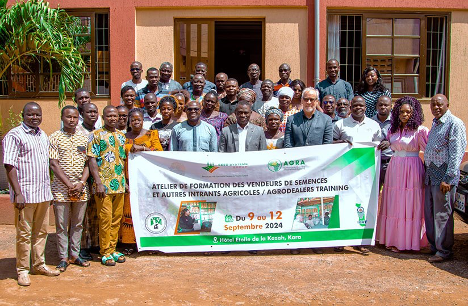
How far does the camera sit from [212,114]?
6.89 m

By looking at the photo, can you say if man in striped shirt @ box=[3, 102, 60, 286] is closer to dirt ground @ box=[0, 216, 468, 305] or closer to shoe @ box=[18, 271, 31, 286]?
shoe @ box=[18, 271, 31, 286]

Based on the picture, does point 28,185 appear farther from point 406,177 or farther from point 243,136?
point 406,177

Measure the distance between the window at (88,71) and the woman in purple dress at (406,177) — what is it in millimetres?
5878

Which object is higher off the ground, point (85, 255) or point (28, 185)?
point (28, 185)

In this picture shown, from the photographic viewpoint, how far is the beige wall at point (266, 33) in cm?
965

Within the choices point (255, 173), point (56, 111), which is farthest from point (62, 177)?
point (56, 111)

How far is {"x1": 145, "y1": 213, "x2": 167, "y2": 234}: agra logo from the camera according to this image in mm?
6031

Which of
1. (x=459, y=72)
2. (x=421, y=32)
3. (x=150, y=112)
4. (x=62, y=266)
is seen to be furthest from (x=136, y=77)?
(x=459, y=72)

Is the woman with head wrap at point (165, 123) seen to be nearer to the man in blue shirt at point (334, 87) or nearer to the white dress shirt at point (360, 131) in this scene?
the white dress shirt at point (360, 131)

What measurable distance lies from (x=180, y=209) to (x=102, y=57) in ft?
16.3

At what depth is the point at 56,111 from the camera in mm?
9797

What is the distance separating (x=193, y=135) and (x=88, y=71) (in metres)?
4.64

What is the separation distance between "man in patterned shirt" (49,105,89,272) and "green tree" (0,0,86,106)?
3071 millimetres

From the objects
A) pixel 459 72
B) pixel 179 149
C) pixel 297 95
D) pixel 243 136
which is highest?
pixel 459 72
